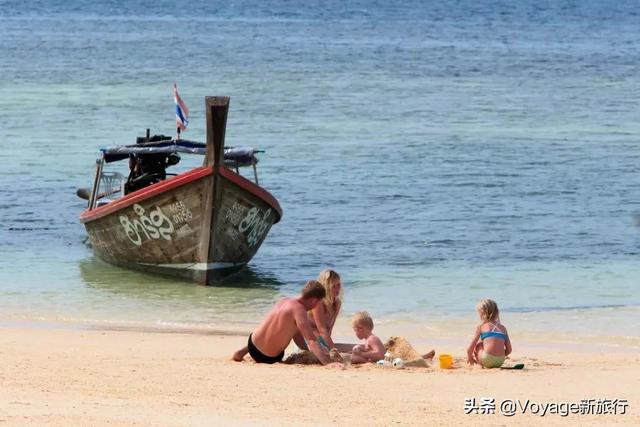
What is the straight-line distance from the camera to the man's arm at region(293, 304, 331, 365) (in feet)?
40.2

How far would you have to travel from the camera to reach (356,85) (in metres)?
50.6

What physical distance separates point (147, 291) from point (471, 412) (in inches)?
336

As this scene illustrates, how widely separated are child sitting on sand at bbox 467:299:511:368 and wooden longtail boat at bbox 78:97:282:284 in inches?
233

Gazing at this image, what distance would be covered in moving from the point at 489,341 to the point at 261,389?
2.39 metres

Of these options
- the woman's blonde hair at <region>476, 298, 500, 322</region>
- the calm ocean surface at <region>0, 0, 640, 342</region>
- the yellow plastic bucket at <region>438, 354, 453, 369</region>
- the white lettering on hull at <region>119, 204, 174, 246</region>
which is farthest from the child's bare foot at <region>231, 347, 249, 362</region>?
the white lettering on hull at <region>119, 204, 174, 246</region>

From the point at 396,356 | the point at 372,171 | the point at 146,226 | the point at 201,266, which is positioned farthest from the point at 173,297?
the point at 372,171

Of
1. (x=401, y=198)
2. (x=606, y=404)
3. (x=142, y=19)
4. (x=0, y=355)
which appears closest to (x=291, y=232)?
(x=401, y=198)

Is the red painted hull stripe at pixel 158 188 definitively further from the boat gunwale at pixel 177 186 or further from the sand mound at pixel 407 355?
the sand mound at pixel 407 355

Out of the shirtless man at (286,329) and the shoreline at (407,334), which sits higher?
the shirtless man at (286,329)

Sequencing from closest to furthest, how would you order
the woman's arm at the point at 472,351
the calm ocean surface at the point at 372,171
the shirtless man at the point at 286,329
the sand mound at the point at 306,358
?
the shirtless man at the point at 286,329 < the sand mound at the point at 306,358 < the woman's arm at the point at 472,351 < the calm ocean surface at the point at 372,171

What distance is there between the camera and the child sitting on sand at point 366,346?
41.2ft

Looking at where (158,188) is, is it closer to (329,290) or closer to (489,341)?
(329,290)

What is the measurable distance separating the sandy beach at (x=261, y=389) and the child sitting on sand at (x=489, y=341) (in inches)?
6.0

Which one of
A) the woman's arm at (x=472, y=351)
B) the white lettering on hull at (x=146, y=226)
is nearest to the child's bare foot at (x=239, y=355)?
the woman's arm at (x=472, y=351)
